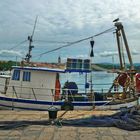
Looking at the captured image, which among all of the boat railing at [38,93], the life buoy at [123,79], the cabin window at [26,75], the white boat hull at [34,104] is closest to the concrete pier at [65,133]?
the white boat hull at [34,104]

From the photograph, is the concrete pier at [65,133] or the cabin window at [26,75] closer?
the concrete pier at [65,133]

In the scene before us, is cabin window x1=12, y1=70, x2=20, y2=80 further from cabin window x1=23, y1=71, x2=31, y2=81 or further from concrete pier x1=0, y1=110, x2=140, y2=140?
concrete pier x1=0, y1=110, x2=140, y2=140

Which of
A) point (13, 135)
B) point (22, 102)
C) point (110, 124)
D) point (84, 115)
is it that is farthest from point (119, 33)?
point (13, 135)

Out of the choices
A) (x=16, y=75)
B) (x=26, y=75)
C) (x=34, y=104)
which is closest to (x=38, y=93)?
(x=34, y=104)

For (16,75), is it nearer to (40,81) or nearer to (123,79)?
(40,81)

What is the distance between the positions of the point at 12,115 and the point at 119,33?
8.90 m

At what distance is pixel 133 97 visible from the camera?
16.5 m

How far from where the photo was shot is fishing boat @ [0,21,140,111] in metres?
16.7

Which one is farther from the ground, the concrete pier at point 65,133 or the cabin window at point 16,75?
the cabin window at point 16,75

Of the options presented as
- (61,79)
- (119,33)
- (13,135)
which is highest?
(119,33)

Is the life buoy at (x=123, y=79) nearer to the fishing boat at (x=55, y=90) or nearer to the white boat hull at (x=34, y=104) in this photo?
the fishing boat at (x=55, y=90)

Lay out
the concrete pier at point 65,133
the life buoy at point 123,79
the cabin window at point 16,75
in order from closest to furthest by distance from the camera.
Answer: the concrete pier at point 65,133
the life buoy at point 123,79
the cabin window at point 16,75

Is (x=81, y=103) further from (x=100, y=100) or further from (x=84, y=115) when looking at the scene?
(x=84, y=115)

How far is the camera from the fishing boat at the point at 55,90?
16672mm
